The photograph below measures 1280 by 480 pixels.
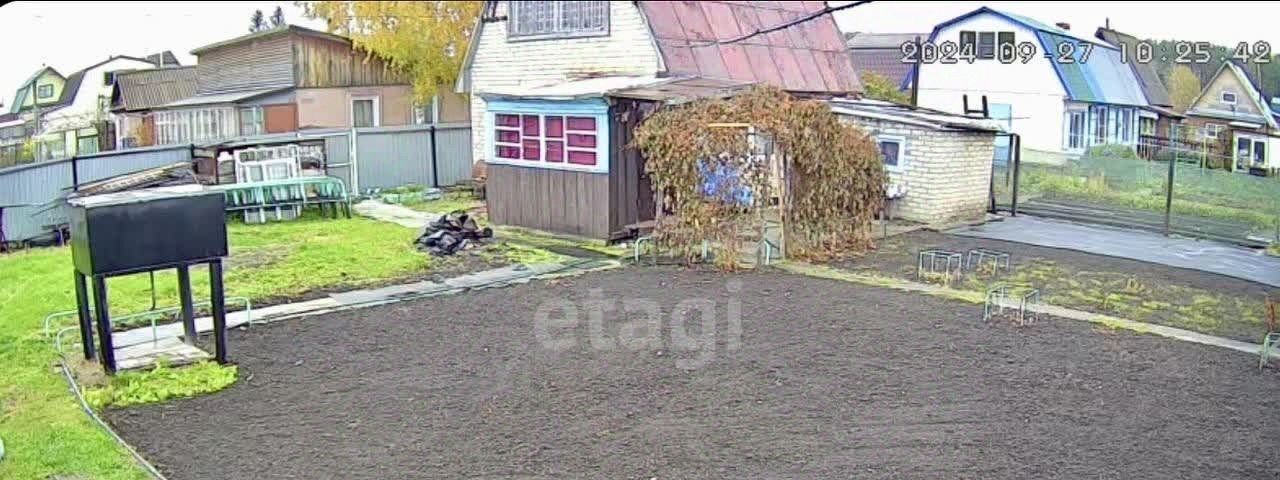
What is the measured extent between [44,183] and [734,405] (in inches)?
492

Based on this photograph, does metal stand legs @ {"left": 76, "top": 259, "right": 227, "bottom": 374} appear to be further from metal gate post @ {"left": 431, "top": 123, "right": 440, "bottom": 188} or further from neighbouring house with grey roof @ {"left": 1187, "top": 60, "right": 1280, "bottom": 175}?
metal gate post @ {"left": 431, "top": 123, "right": 440, "bottom": 188}

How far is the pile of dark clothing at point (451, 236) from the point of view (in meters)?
12.3

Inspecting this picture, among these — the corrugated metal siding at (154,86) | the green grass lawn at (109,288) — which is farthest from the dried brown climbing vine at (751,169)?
the corrugated metal siding at (154,86)

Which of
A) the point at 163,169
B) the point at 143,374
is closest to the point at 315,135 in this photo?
the point at 163,169

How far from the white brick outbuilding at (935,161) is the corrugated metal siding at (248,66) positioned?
13.7 meters

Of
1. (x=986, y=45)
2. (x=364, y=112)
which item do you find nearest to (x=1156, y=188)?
(x=986, y=45)

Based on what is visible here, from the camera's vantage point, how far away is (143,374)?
6.98 m

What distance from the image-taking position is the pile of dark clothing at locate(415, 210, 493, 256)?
485 inches

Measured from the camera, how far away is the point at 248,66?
24453mm

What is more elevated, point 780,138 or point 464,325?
point 780,138

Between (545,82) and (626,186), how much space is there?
573cm

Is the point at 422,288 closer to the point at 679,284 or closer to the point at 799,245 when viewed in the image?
the point at 679,284

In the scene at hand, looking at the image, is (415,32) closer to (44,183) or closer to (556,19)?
(556,19)

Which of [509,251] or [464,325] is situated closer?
[464,325]
